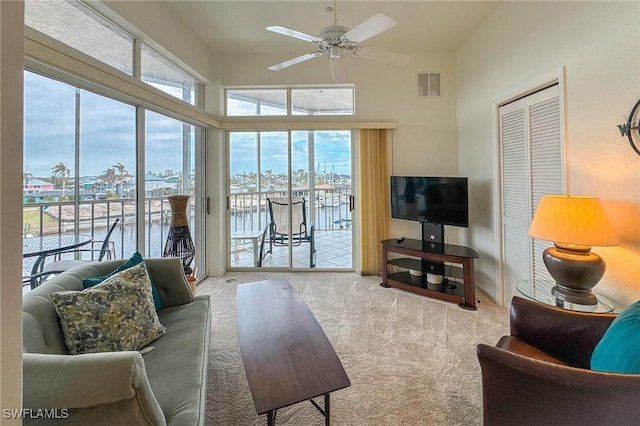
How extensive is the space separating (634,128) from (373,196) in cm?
263

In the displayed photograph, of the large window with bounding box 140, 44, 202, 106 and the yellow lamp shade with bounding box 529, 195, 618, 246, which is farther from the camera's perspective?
the large window with bounding box 140, 44, 202, 106

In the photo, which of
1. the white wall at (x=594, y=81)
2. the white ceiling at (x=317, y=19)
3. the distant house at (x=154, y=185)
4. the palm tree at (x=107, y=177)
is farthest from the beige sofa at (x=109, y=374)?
the white ceiling at (x=317, y=19)

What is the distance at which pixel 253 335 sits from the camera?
5.32 feet

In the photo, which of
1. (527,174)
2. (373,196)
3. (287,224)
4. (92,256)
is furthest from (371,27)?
(287,224)

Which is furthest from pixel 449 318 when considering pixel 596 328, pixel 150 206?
pixel 150 206

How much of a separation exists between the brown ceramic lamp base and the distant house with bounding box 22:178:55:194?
3.30 metres

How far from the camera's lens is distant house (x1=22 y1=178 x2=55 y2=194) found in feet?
5.63

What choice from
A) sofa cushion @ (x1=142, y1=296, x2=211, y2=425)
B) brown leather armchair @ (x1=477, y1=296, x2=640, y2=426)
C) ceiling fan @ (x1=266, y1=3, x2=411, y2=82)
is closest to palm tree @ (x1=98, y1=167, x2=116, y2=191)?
sofa cushion @ (x1=142, y1=296, x2=211, y2=425)

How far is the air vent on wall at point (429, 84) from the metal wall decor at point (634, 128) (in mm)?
2620

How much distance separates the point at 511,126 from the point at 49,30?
3.82m

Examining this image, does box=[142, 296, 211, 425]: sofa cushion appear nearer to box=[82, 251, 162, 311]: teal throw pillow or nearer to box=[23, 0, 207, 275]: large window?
box=[82, 251, 162, 311]: teal throw pillow

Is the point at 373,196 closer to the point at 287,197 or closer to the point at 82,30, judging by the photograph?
the point at 287,197

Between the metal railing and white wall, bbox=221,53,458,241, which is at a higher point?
white wall, bbox=221,53,458,241

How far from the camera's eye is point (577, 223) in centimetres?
166
